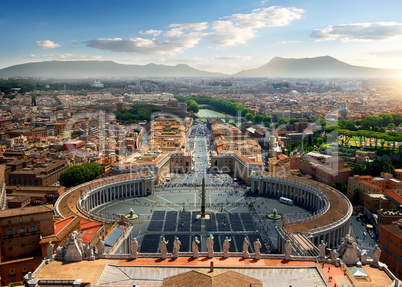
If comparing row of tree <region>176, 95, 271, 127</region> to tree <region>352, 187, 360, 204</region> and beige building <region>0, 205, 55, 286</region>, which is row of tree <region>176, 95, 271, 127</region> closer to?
tree <region>352, 187, 360, 204</region>

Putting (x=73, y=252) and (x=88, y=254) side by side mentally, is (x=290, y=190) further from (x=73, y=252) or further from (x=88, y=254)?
(x=73, y=252)

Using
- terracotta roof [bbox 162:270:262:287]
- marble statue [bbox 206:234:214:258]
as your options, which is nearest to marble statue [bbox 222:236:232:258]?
marble statue [bbox 206:234:214:258]

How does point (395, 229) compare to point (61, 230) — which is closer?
point (61, 230)

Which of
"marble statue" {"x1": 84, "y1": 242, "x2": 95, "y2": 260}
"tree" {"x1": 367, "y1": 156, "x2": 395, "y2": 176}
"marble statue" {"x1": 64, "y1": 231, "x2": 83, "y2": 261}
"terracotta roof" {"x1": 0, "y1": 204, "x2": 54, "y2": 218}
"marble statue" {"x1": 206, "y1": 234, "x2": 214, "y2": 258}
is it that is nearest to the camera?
"marble statue" {"x1": 64, "y1": 231, "x2": 83, "y2": 261}

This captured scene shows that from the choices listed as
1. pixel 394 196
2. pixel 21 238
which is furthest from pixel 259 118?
pixel 21 238

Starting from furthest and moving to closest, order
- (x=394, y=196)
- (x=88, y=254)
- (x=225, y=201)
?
(x=225, y=201) → (x=394, y=196) → (x=88, y=254)

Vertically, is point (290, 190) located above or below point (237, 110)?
below

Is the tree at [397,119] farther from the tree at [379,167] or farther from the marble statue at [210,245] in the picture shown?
the marble statue at [210,245]

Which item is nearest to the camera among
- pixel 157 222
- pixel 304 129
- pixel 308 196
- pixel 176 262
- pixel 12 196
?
pixel 176 262

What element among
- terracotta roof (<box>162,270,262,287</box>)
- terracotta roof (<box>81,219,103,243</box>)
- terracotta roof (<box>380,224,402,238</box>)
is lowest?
terracotta roof (<box>380,224,402,238</box>)

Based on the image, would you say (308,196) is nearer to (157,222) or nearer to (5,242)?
(157,222)

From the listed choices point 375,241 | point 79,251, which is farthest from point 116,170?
point 375,241
